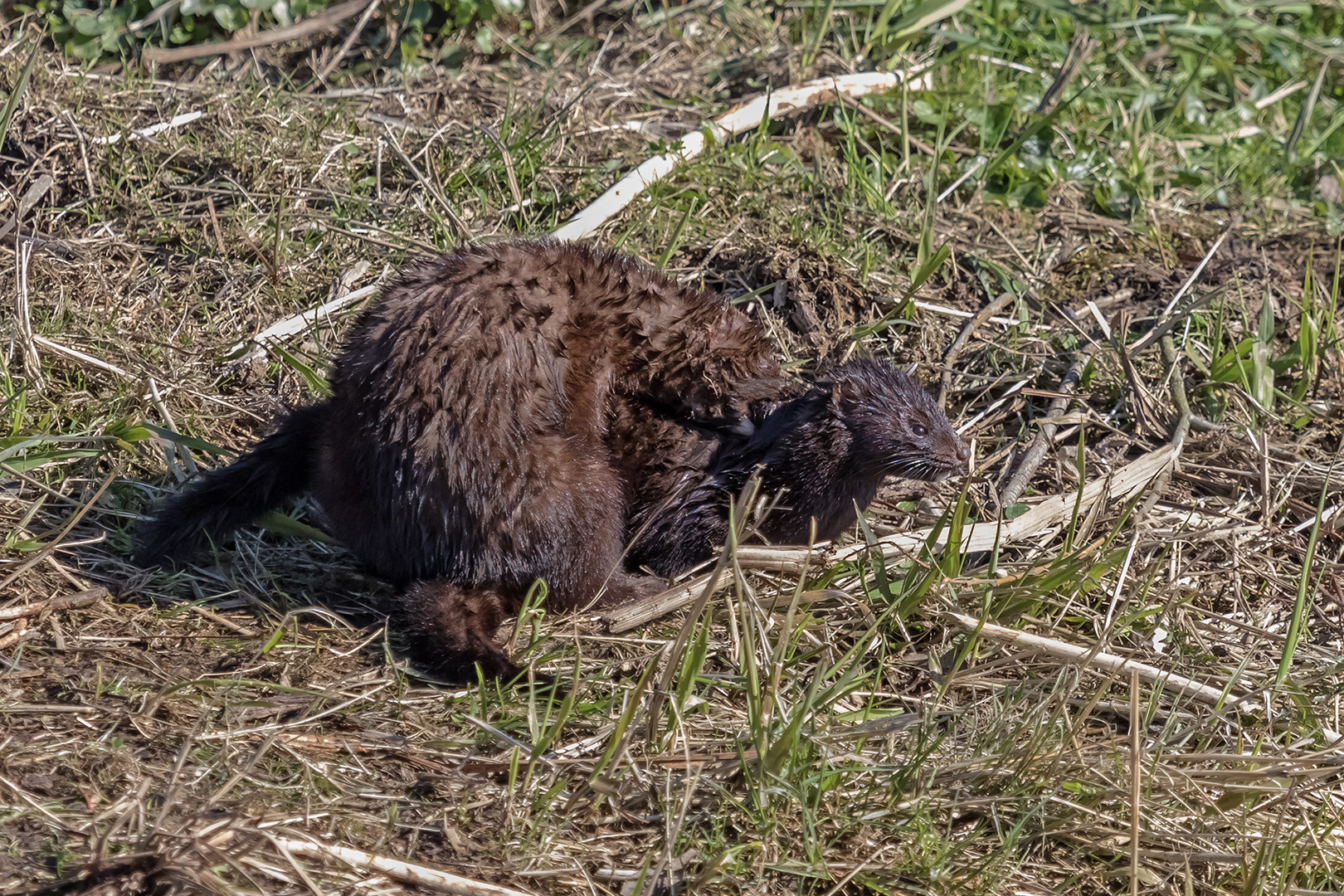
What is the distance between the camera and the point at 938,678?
3.24 metres

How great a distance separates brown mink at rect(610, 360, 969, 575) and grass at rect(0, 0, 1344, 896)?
0.61 feet

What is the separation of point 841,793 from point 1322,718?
4.56 ft

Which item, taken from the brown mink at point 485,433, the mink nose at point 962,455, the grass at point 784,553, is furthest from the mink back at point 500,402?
the mink nose at point 962,455

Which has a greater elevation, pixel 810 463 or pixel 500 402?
pixel 500 402

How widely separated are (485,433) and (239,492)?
826mm

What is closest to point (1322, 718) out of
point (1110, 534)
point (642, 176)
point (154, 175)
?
point (1110, 534)

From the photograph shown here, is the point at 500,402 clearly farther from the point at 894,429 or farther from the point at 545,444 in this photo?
the point at 894,429

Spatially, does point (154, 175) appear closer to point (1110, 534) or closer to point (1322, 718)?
point (1110, 534)

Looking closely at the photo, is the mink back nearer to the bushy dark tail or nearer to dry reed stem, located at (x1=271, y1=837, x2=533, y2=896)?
the bushy dark tail

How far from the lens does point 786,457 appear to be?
3451 mm

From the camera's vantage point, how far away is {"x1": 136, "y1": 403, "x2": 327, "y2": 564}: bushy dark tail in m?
3.34

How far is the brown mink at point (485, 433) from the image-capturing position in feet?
10.1

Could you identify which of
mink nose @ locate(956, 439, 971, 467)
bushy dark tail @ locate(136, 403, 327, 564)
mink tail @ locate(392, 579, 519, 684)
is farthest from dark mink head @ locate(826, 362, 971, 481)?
bushy dark tail @ locate(136, 403, 327, 564)

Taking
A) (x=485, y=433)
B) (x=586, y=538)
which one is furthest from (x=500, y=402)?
(x=586, y=538)
